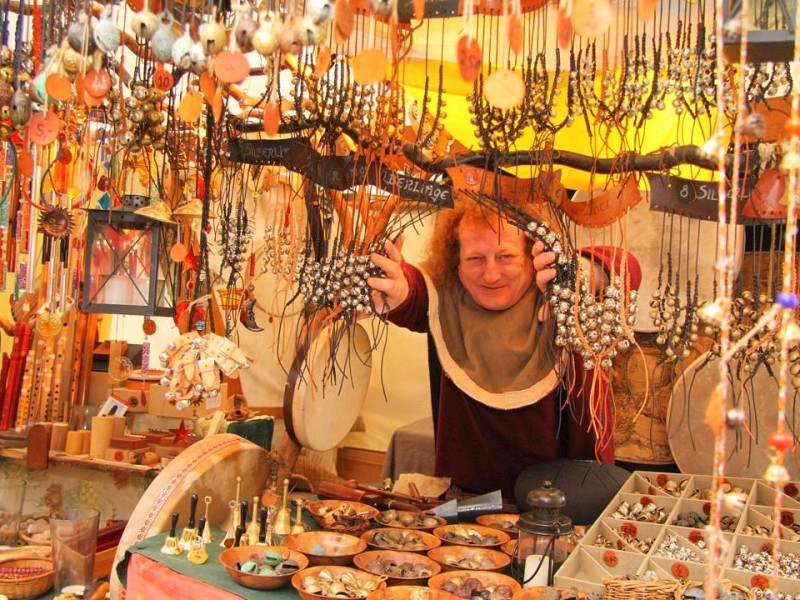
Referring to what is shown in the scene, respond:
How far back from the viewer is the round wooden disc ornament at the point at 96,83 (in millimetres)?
1794

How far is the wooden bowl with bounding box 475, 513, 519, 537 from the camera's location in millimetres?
2644

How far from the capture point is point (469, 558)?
2.33 metres

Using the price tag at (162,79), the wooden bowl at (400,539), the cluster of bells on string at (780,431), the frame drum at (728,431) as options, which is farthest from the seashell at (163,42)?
the frame drum at (728,431)

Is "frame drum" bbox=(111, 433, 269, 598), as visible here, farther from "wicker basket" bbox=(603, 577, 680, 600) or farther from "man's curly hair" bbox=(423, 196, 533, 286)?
"wicker basket" bbox=(603, 577, 680, 600)

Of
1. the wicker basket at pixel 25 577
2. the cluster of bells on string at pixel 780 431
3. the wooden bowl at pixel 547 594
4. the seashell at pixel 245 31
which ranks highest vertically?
the seashell at pixel 245 31

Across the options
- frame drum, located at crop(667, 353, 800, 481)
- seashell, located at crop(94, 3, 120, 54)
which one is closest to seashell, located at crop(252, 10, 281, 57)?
seashell, located at crop(94, 3, 120, 54)

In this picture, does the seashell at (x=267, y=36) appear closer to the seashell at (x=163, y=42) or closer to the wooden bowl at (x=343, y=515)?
the seashell at (x=163, y=42)

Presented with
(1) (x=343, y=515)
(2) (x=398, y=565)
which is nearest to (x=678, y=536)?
(2) (x=398, y=565)

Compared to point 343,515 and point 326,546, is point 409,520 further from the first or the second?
point 326,546

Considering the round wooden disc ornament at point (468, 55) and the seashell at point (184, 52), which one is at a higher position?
the seashell at point (184, 52)

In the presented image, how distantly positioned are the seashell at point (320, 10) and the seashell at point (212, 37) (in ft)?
0.69

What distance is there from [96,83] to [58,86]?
9 centimetres

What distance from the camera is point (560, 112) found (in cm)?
318

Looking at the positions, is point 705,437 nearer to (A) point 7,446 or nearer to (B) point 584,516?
(B) point 584,516
